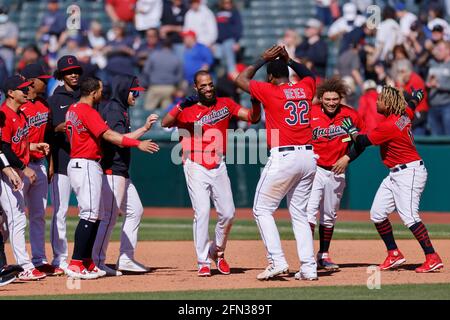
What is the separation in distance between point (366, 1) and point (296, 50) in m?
1.87

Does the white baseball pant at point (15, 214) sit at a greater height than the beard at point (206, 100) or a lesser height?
lesser

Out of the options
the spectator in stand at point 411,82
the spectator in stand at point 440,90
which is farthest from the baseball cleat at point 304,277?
the spectator in stand at point 440,90

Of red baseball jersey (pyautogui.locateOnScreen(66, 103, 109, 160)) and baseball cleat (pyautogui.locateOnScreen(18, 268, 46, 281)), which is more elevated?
red baseball jersey (pyautogui.locateOnScreen(66, 103, 109, 160))

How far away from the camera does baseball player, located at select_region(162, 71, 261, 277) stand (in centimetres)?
972

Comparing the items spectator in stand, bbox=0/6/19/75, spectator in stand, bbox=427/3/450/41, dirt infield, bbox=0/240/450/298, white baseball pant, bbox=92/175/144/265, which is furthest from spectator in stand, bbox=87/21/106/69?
white baseball pant, bbox=92/175/144/265

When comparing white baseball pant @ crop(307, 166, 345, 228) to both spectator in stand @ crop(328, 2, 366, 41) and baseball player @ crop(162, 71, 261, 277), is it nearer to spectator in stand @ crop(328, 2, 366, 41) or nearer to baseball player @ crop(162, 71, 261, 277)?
baseball player @ crop(162, 71, 261, 277)

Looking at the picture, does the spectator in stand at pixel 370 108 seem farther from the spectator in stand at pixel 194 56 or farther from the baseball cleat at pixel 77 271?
the baseball cleat at pixel 77 271

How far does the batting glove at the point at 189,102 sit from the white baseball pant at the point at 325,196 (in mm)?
1583

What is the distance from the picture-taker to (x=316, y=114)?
10.5 metres

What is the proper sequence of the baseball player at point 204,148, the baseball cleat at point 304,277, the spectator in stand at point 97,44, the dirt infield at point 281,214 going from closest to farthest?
the baseball cleat at point 304,277 < the baseball player at point 204,148 < the dirt infield at point 281,214 < the spectator in stand at point 97,44

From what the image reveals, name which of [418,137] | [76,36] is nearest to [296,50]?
[418,137]

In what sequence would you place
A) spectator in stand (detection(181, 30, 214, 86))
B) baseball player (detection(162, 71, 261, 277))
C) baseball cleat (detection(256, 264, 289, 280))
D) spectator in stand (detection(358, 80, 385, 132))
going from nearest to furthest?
baseball cleat (detection(256, 264, 289, 280)) → baseball player (detection(162, 71, 261, 277)) → spectator in stand (detection(358, 80, 385, 132)) → spectator in stand (detection(181, 30, 214, 86))

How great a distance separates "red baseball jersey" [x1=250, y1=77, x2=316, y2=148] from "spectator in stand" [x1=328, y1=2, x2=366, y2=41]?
1016cm

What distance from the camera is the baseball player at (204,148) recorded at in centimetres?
972
